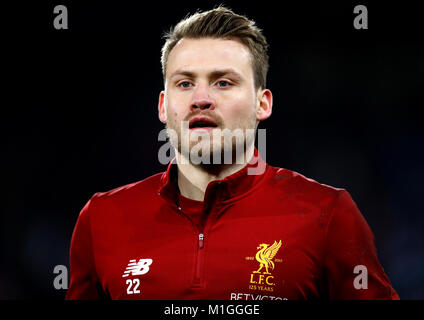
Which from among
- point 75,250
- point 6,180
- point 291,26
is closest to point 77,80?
point 6,180

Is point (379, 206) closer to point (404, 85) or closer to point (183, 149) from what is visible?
point (404, 85)

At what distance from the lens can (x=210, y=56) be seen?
6.45 ft

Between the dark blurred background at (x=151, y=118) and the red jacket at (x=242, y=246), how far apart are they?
76.9 inches

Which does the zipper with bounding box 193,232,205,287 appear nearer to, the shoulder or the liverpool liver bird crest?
the liverpool liver bird crest

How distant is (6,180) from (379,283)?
3340mm

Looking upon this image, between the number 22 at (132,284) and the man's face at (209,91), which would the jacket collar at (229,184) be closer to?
the man's face at (209,91)

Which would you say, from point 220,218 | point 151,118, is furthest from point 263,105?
point 151,118

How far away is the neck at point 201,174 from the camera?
197 centimetres

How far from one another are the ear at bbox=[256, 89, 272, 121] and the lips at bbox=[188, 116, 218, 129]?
29 centimetres

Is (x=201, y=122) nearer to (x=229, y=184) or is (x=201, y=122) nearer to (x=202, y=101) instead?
(x=202, y=101)

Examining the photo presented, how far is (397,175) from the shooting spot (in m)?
4.31

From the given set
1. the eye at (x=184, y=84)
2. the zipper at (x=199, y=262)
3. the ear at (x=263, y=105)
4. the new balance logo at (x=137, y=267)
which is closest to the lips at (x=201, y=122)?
the eye at (x=184, y=84)

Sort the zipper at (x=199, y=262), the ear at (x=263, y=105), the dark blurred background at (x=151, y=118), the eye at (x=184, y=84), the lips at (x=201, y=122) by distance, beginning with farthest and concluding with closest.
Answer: the dark blurred background at (x=151, y=118) → the ear at (x=263, y=105) → the eye at (x=184, y=84) → the lips at (x=201, y=122) → the zipper at (x=199, y=262)

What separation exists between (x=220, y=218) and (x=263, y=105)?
0.54 m
